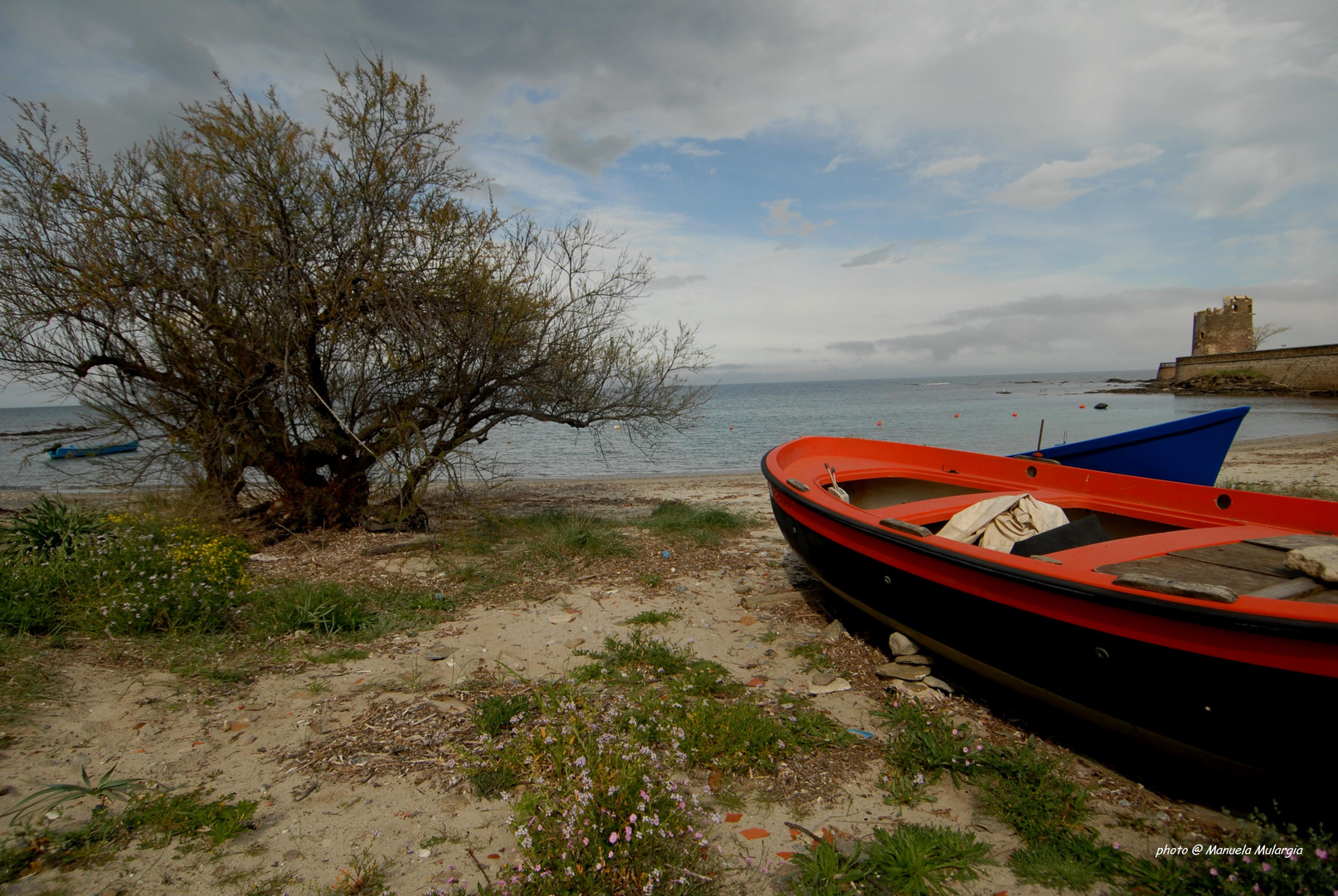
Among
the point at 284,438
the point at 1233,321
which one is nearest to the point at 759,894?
the point at 284,438

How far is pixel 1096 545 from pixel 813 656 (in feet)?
6.37

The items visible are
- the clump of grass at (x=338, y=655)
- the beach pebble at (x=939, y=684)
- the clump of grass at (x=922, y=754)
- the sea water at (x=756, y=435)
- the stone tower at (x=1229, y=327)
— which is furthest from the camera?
the stone tower at (x=1229, y=327)

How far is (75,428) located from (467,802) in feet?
20.3

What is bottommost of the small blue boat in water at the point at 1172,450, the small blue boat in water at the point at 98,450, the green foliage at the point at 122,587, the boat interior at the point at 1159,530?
the green foliage at the point at 122,587

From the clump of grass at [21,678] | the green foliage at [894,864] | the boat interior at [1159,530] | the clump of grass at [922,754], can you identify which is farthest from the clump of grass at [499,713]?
the boat interior at [1159,530]

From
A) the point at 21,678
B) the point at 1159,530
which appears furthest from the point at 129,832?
the point at 1159,530

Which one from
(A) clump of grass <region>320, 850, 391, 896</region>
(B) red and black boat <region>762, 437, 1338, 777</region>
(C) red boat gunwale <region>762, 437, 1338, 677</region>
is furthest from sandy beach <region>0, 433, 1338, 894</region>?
(C) red boat gunwale <region>762, 437, 1338, 677</region>

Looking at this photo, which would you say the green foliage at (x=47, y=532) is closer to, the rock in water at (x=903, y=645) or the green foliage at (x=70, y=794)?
the green foliage at (x=70, y=794)

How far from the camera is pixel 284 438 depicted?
23.2 ft

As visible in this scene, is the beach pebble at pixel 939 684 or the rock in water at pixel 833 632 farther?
the rock in water at pixel 833 632

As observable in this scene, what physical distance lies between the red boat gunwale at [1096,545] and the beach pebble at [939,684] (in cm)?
78

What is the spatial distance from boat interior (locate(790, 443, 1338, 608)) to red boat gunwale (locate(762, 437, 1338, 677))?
0.04 ft

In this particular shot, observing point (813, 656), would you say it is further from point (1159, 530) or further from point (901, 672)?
point (1159, 530)

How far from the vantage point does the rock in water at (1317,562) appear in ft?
9.87
